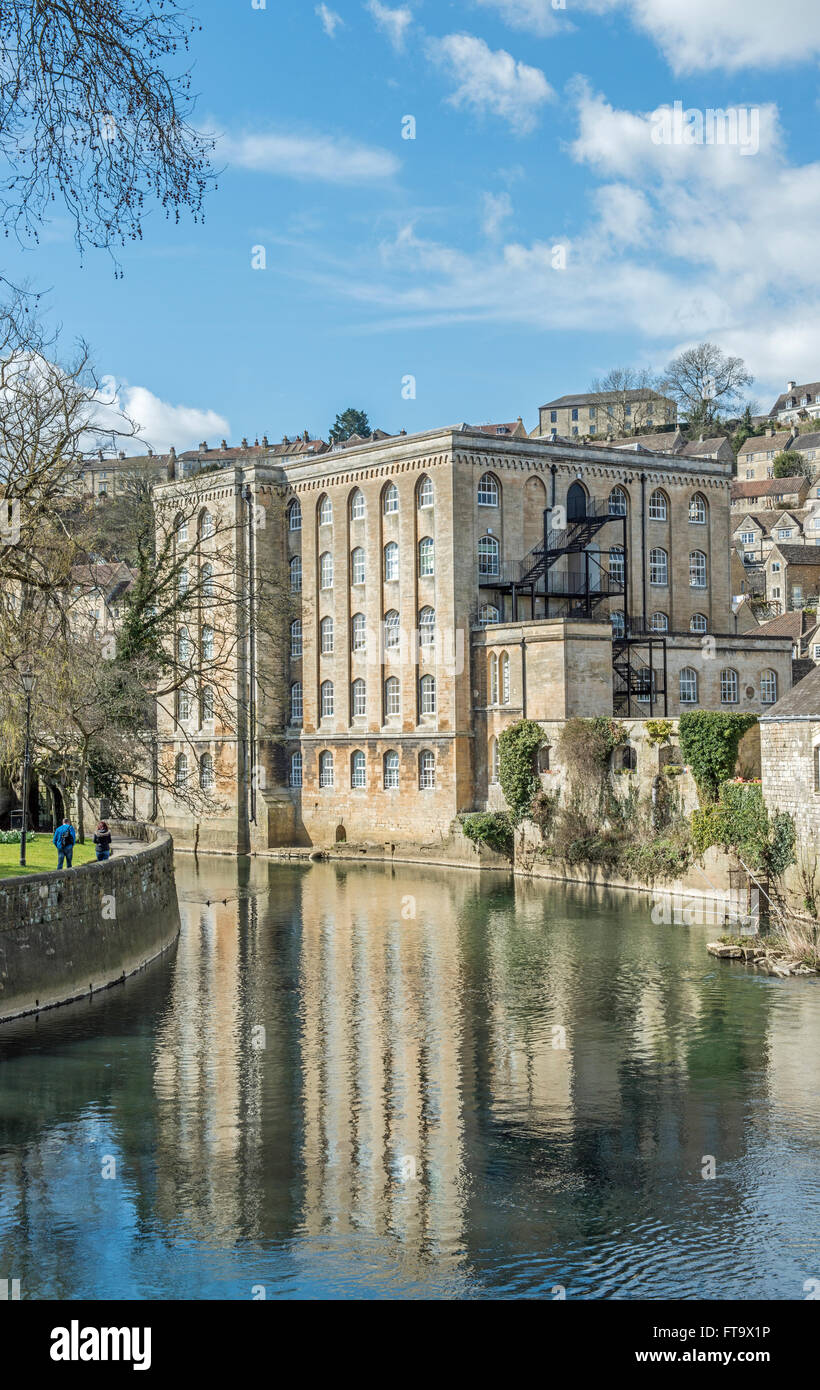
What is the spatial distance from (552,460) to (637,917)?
71.8 feet

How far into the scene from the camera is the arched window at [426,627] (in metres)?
50.3

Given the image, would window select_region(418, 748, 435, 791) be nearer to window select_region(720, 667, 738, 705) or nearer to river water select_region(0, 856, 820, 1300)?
window select_region(720, 667, 738, 705)

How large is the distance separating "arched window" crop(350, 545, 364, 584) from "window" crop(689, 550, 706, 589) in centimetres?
1260

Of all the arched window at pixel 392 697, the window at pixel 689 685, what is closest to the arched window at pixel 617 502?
the window at pixel 689 685

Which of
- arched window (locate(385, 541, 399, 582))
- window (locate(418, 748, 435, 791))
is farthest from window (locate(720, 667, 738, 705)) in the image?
arched window (locate(385, 541, 399, 582))

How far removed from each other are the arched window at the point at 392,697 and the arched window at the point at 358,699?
134 cm

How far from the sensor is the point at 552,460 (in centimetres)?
5191

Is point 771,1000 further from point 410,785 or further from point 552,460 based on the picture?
point 552,460

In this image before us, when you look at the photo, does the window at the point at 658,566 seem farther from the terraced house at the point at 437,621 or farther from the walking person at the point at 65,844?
the walking person at the point at 65,844

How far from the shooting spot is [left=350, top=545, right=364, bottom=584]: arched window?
53.6 m

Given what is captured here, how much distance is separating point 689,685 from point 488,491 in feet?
31.0

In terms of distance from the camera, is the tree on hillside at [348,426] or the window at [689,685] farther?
the tree on hillside at [348,426]
